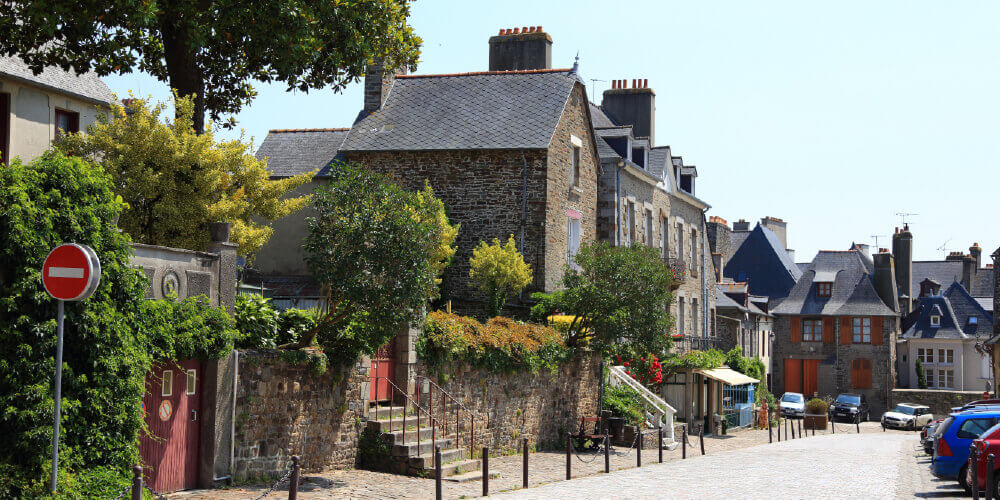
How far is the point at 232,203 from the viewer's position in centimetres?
1619

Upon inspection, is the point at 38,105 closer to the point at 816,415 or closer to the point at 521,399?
the point at 521,399

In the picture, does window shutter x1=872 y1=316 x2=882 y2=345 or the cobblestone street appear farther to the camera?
window shutter x1=872 y1=316 x2=882 y2=345

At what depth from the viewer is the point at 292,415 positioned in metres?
14.0

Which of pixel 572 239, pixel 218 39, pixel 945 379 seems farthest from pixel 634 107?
pixel 945 379

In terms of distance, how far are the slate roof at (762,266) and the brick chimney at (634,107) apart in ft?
85.1

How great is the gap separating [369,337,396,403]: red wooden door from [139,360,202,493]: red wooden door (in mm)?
4277

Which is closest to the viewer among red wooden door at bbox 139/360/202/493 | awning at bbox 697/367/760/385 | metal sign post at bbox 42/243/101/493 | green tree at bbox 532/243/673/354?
metal sign post at bbox 42/243/101/493

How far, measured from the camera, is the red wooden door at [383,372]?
1653cm

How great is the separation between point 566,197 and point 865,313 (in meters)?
33.2

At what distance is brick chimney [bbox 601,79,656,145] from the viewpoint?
114ft

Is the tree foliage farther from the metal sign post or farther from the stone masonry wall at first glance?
the metal sign post

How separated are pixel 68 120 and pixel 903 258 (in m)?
47.6

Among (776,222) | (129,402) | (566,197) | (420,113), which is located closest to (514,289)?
(566,197)

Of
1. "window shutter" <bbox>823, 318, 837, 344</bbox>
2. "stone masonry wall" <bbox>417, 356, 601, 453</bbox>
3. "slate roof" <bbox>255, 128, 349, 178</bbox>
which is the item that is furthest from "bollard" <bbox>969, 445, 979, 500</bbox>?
"window shutter" <bbox>823, 318, 837, 344</bbox>
